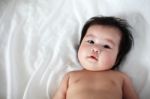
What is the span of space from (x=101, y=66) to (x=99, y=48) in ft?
0.26

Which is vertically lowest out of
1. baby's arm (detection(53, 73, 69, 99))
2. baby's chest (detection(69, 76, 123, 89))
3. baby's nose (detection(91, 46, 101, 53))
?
baby's arm (detection(53, 73, 69, 99))

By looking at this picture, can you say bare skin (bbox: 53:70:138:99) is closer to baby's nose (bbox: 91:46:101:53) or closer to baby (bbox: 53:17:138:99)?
baby (bbox: 53:17:138:99)

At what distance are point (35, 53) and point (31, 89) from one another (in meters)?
0.19

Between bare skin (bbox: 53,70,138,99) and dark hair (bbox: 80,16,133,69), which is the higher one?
dark hair (bbox: 80,16,133,69)

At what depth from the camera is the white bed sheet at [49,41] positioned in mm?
1446

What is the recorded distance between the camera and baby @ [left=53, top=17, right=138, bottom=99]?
1.38m

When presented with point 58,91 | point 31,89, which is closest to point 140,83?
point 58,91

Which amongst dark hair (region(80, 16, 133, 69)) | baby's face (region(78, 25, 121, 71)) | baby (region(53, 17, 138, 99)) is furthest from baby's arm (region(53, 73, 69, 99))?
dark hair (region(80, 16, 133, 69))

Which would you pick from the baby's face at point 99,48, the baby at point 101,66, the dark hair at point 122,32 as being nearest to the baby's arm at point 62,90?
the baby at point 101,66

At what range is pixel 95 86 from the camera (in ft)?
4.57

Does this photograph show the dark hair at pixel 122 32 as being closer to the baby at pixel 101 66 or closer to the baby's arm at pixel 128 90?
the baby at pixel 101 66

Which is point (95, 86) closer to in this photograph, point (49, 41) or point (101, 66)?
point (101, 66)

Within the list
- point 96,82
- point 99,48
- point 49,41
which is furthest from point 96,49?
point 49,41

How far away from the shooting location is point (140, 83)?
4.79 feet
